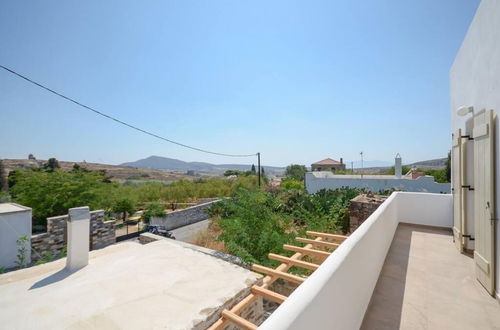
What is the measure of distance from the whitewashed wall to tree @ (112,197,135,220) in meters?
16.4

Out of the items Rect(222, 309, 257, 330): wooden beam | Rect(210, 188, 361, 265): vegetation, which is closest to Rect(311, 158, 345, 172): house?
Rect(210, 188, 361, 265): vegetation

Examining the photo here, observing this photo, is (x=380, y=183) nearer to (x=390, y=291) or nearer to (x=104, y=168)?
(x=390, y=291)

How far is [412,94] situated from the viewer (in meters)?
8.92

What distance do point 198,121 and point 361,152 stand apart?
18686mm

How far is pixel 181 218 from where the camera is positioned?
13594mm

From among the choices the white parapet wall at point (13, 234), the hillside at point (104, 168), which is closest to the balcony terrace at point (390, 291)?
the white parapet wall at point (13, 234)

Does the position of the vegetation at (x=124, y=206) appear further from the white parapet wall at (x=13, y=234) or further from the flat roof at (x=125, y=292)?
the flat roof at (x=125, y=292)

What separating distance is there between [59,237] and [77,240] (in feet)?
17.8

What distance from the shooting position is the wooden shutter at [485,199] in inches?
94.6

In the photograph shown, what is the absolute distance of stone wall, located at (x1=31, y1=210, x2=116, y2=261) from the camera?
744 cm

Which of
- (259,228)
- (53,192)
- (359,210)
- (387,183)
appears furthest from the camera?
(387,183)

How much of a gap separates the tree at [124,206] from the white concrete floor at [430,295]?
1522 centimetres

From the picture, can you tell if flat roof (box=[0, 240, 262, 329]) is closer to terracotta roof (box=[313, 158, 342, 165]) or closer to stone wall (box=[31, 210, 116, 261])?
stone wall (box=[31, 210, 116, 261])

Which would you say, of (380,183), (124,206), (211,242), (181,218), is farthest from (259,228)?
(124,206)
